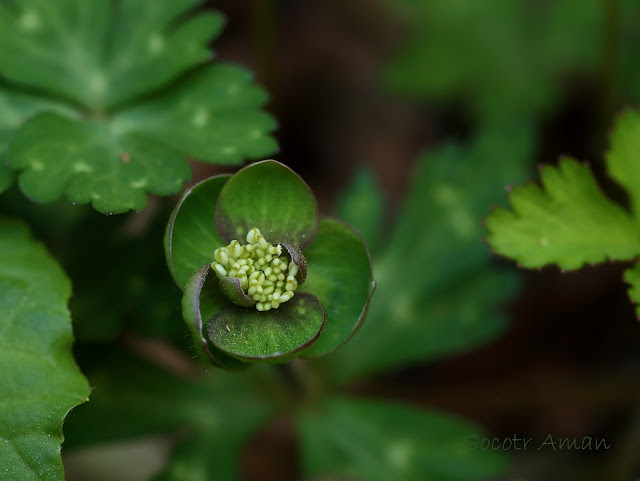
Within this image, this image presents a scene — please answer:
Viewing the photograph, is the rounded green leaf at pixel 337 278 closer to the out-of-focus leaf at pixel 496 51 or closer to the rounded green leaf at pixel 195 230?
the rounded green leaf at pixel 195 230

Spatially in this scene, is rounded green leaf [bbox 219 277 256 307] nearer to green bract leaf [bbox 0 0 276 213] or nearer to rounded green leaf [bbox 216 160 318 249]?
rounded green leaf [bbox 216 160 318 249]

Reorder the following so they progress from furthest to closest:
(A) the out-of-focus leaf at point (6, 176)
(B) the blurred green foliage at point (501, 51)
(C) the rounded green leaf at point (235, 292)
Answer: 1. (B) the blurred green foliage at point (501, 51)
2. (A) the out-of-focus leaf at point (6, 176)
3. (C) the rounded green leaf at point (235, 292)

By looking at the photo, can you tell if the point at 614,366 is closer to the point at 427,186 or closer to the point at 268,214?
the point at 427,186

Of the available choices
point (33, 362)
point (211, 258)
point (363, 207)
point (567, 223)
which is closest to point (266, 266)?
point (211, 258)

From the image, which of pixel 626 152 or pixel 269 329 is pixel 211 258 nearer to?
pixel 269 329

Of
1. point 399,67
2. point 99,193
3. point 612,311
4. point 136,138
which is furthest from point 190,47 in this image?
point 612,311

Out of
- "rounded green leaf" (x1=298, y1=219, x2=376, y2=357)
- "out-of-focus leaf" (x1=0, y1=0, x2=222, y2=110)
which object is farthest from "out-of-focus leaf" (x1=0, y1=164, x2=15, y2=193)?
"rounded green leaf" (x1=298, y1=219, x2=376, y2=357)

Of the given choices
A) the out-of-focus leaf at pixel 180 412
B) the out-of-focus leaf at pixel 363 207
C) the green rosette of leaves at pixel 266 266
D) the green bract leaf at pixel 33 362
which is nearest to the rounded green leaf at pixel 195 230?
the green rosette of leaves at pixel 266 266

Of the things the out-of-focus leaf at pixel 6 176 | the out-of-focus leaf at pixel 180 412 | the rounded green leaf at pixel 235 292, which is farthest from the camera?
the out-of-focus leaf at pixel 180 412
